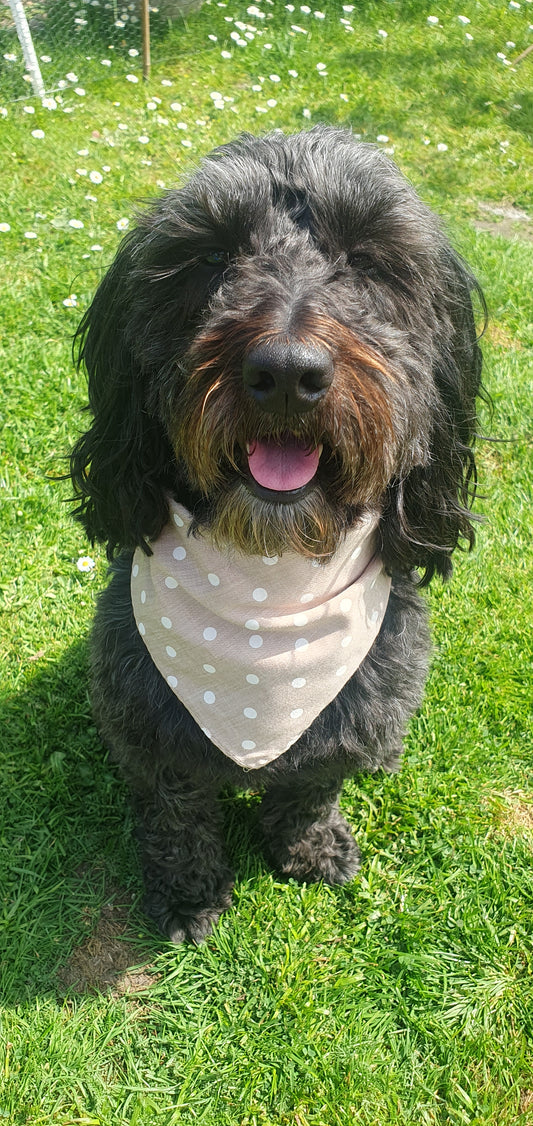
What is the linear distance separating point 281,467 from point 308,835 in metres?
1.40

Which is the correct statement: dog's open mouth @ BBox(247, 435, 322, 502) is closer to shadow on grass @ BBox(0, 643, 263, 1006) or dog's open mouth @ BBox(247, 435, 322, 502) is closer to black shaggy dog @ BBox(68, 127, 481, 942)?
black shaggy dog @ BBox(68, 127, 481, 942)

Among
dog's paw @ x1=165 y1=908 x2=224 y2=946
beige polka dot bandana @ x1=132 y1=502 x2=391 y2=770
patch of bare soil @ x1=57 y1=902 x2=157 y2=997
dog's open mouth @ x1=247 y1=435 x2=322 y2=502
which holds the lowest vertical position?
patch of bare soil @ x1=57 y1=902 x2=157 y2=997

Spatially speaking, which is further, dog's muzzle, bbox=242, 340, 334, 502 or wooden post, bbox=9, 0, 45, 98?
wooden post, bbox=9, 0, 45, 98

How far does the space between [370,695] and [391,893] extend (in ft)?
2.77

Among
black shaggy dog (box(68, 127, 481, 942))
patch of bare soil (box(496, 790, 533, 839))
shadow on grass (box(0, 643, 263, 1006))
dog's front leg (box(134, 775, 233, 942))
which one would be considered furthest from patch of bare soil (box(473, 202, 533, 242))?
dog's front leg (box(134, 775, 233, 942))

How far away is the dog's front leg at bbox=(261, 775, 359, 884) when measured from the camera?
8.89 ft

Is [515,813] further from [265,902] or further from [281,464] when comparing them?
[281,464]

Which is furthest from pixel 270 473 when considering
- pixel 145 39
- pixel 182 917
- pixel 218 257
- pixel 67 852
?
pixel 145 39

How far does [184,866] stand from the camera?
8.79 feet

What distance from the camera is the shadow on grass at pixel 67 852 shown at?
2.68 metres

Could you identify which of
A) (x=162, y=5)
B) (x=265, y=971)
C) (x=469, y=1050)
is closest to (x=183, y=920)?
(x=265, y=971)

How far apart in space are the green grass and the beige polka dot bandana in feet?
2.73

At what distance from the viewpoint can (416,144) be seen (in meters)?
6.65

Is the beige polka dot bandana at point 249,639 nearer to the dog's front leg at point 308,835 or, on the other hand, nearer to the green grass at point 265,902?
the dog's front leg at point 308,835
